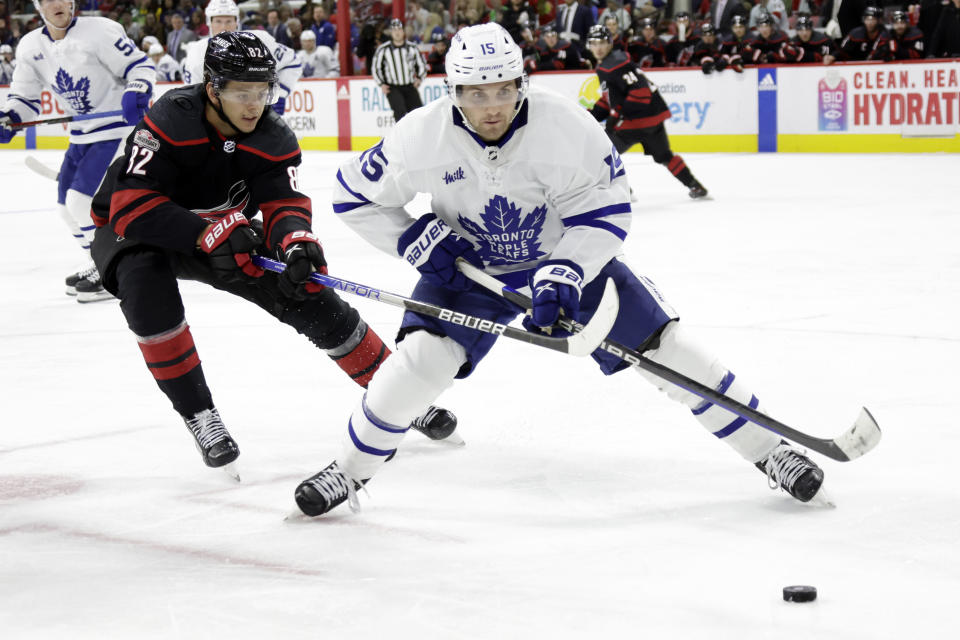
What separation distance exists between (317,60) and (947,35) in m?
7.10

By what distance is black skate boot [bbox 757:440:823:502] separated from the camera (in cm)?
244

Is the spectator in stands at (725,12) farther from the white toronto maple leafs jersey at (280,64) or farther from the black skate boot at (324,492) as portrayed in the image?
the black skate boot at (324,492)

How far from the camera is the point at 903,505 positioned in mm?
2441

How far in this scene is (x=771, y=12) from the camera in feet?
37.9

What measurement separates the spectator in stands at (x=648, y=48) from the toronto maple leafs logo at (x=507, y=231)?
9468 millimetres

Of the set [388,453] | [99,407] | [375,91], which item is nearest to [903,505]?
[388,453]

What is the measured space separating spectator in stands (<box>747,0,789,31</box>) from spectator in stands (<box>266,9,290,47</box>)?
5566 millimetres

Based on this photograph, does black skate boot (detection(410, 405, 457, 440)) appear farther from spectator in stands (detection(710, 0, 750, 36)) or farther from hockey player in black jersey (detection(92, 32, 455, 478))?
spectator in stands (detection(710, 0, 750, 36))

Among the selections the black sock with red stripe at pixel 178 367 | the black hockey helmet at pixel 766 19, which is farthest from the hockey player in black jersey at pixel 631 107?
the black sock with red stripe at pixel 178 367

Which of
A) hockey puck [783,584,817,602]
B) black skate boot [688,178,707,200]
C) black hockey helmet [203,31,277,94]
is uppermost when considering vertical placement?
black hockey helmet [203,31,277,94]

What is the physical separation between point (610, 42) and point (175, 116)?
18.6 feet

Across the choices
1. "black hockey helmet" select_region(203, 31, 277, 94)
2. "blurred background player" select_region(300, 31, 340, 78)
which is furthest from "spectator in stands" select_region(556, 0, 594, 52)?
"black hockey helmet" select_region(203, 31, 277, 94)

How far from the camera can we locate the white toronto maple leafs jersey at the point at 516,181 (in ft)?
7.85

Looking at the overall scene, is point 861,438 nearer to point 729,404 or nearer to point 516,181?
point 729,404
